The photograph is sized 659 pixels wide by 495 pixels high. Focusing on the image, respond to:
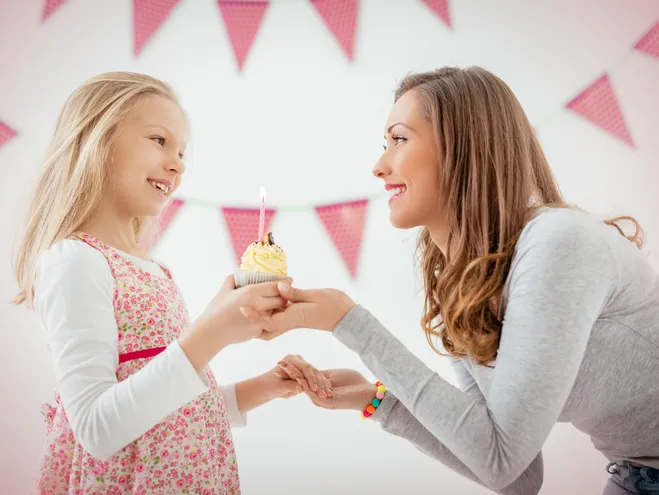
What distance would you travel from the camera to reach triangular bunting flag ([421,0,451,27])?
97.9 inches

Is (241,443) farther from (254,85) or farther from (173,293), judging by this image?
(254,85)

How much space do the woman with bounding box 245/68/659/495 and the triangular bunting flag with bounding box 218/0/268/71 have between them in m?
1.11

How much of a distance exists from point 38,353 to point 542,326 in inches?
82.7

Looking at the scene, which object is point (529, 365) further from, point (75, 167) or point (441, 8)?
point (441, 8)

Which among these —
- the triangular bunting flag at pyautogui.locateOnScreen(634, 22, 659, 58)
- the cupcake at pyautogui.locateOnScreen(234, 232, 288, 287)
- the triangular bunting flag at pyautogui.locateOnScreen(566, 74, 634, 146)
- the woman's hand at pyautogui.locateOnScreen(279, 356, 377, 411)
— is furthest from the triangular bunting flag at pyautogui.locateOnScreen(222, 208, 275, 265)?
the triangular bunting flag at pyautogui.locateOnScreen(634, 22, 659, 58)

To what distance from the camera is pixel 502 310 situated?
4.27 feet

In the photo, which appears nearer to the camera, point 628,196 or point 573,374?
point 573,374

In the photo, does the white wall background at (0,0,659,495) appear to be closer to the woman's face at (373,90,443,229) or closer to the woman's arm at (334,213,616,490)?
the woman's face at (373,90,443,229)

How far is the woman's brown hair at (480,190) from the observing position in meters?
1.34

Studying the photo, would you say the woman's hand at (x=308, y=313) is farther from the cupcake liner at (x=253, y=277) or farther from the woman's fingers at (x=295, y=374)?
the woman's fingers at (x=295, y=374)

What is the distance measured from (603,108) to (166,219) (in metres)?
1.88

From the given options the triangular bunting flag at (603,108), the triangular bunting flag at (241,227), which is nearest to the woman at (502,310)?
the triangular bunting flag at (241,227)

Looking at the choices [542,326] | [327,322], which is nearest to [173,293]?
[327,322]

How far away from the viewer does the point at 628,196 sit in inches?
95.7
